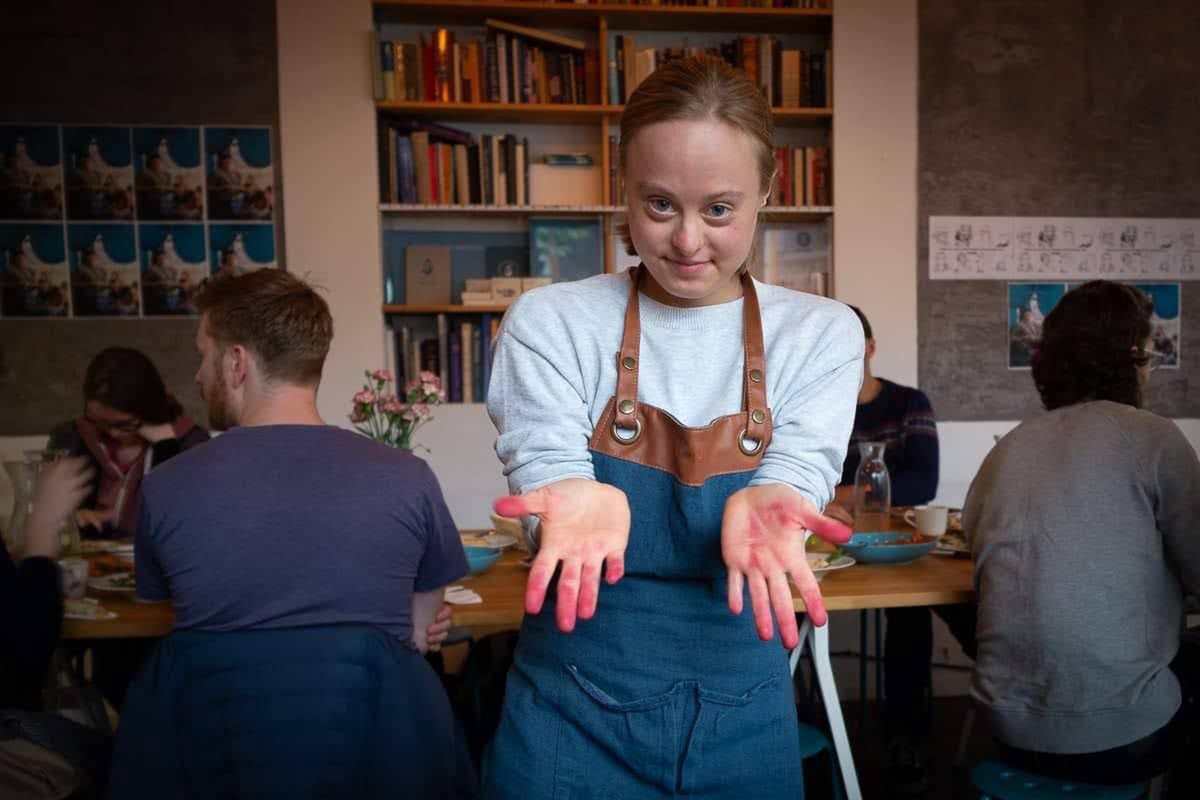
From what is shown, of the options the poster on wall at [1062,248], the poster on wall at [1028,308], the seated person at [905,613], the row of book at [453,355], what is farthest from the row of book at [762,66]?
the seated person at [905,613]

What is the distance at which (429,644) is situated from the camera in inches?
64.1

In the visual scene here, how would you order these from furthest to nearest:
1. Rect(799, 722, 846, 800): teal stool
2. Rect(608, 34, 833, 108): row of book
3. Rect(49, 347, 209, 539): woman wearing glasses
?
Rect(608, 34, 833, 108): row of book < Rect(49, 347, 209, 539): woman wearing glasses < Rect(799, 722, 846, 800): teal stool

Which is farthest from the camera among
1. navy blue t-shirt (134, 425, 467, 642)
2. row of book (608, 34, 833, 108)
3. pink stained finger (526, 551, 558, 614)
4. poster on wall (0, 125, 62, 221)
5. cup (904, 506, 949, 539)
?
row of book (608, 34, 833, 108)

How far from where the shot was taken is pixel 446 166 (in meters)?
3.61

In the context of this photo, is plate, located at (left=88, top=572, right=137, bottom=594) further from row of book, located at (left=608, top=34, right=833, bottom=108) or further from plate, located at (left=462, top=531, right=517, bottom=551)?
row of book, located at (left=608, top=34, right=833, bottom=108)

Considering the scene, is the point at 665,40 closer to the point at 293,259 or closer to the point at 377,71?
the point at 377,71

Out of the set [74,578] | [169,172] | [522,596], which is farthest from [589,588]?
[169,172]

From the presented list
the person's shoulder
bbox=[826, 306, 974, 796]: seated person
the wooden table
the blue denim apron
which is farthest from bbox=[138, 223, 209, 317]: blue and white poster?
the blue denim apron

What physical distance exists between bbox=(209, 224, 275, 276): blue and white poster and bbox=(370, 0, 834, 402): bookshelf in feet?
1.59

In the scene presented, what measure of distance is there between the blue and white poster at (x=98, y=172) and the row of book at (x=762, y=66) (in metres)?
2.00

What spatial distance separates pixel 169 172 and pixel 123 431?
4.60ft

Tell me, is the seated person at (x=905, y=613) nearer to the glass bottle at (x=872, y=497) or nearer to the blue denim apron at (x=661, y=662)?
the glass bottle at (x=872, y=497)

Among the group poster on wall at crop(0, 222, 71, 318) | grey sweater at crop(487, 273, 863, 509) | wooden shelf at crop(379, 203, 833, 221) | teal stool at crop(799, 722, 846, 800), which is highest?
wooden shelf at crop(379, 203, 833, 221)

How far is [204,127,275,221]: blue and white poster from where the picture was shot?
3.56 metres
